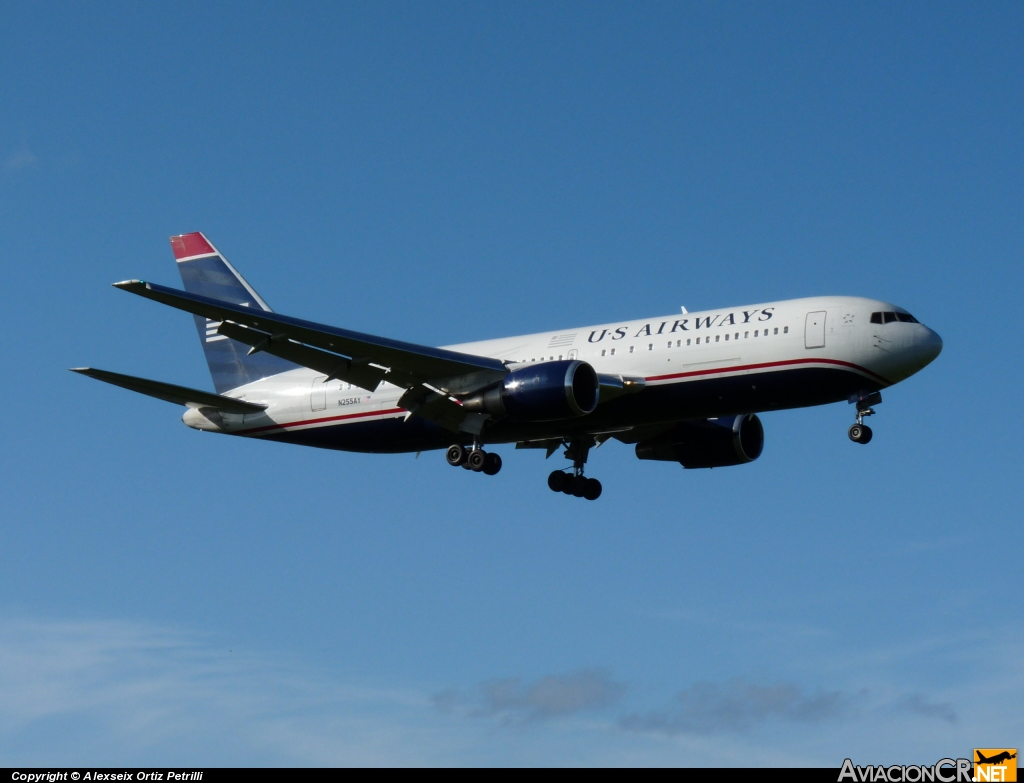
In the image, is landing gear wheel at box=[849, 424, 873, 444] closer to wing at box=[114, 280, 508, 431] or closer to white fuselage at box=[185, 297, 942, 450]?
white fuselage at box=[185, 297, 942, 450]

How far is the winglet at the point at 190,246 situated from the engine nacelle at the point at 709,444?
683 inches

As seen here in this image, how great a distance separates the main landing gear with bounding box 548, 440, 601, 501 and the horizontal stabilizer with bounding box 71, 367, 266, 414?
10.0 meters

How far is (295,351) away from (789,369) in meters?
13.8

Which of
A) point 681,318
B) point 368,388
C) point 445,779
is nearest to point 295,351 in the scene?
point 368,388

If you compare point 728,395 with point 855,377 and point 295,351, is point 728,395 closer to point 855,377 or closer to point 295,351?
point 855,377

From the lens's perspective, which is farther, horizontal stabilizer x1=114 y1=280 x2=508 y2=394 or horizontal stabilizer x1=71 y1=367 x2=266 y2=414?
horizontal stabilizer x1=71 y1=367 x2=266 y2=414

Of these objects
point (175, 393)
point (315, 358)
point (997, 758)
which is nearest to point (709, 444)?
point (315, 358)

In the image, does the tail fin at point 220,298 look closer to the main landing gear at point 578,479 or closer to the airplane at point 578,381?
the airplane at point 578,381

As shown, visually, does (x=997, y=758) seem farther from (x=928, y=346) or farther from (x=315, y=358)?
(x=315, y=358)

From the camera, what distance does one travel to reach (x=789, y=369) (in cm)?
3869

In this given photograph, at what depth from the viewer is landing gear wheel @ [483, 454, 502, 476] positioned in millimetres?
41875

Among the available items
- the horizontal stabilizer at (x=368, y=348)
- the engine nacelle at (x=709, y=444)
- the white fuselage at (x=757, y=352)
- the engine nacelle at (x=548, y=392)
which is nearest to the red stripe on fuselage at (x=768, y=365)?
the white fuselage at (x=757, y=352)

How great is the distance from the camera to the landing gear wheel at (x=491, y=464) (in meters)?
41.9

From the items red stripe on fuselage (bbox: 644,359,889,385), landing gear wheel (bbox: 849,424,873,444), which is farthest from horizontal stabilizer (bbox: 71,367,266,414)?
landing gear wheel (bbox: 849,424,873,444)
